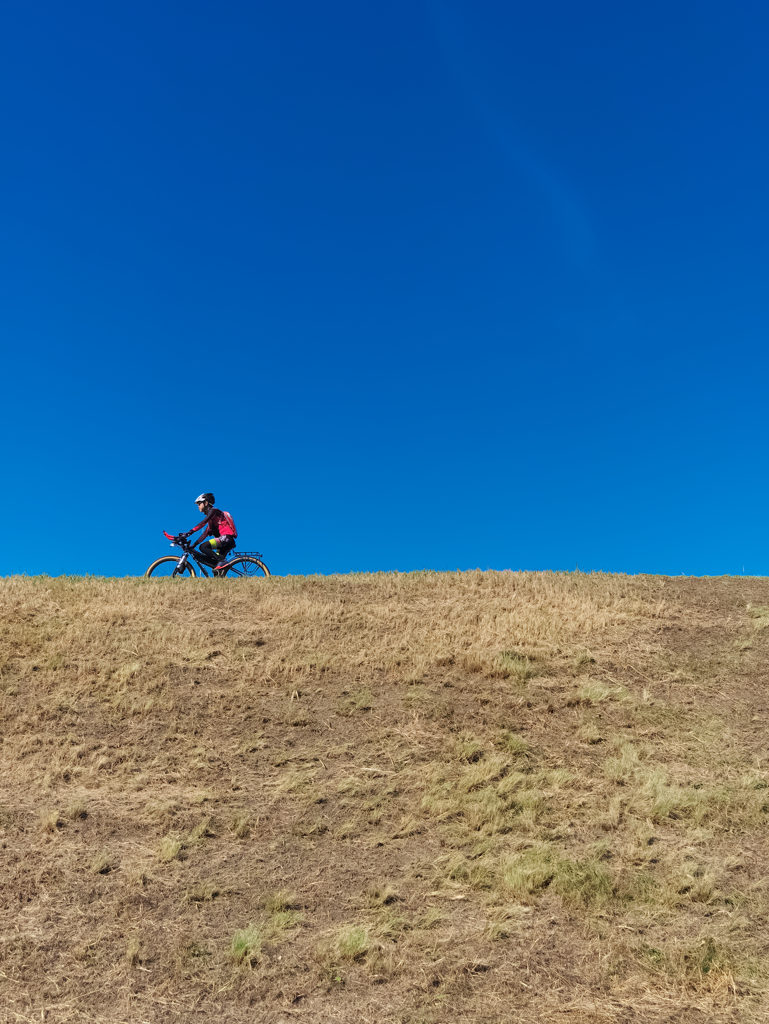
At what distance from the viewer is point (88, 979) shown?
8500mm

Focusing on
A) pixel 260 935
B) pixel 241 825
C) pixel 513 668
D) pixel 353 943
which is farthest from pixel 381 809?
pixel 513 668

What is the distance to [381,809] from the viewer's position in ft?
37.5

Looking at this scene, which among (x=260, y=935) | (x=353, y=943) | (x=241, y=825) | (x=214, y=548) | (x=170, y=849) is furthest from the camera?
(x=214, y=548)

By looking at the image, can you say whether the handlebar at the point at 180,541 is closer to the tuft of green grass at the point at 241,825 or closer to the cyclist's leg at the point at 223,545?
the cyclist's leg at the point at 223,545

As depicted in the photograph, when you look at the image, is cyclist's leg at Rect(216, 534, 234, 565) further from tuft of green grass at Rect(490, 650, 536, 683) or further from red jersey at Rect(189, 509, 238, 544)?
tuft of green grass at Rect(490, 650, 536, 683)

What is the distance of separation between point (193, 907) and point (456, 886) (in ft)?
11.2

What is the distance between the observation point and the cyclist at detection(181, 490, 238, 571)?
77.9 ft

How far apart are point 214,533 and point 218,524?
12.5 inches

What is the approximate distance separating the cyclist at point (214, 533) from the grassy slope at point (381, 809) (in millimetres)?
4400

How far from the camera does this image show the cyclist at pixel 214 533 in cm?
2373

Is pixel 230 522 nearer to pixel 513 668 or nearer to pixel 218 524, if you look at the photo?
pixel 218 524

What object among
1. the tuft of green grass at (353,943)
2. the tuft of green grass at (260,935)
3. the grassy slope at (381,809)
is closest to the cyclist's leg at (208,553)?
the grassy slope at (381,809)

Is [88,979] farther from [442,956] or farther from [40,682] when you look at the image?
[40,682]

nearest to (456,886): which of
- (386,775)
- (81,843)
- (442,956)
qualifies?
(442,956)
